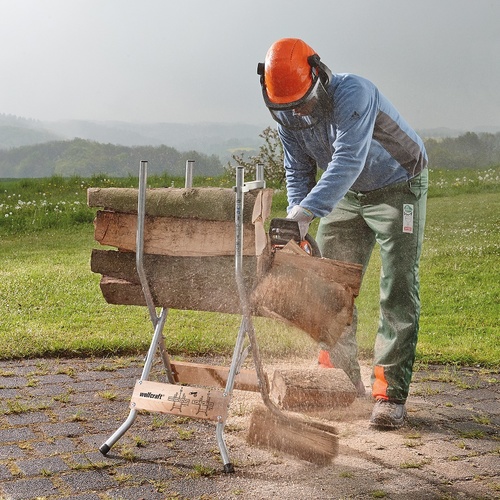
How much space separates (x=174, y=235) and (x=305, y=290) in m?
0.62

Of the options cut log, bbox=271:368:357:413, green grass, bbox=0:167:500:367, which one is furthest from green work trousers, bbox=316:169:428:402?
green grass, bbox=0:167:500:367

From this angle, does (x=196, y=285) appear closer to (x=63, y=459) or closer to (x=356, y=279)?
(x=356, y=279)

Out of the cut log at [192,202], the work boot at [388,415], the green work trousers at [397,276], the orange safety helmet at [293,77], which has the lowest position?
the work boot at [388,415]

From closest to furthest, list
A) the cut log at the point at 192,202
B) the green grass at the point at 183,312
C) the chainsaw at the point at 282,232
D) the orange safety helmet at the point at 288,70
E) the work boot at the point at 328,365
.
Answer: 1. the cut log at the point at 192,202
2. the chainsaw at the point at 282,232
3. the orange safety helmet at the point at 288,70
4. the work boot at the point at 328,365
5. the green grass at the point at 183,312

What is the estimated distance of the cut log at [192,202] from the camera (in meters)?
3.44

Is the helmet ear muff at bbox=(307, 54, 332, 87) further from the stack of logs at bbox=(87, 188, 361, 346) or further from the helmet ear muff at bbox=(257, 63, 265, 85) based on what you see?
the stack of logs at bbox=(87, 188, 361, 346)

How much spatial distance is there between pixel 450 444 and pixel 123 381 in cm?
205

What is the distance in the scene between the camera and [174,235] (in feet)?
11.7

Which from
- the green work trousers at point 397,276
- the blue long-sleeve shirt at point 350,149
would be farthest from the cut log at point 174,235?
the green work trousers at point 397,276

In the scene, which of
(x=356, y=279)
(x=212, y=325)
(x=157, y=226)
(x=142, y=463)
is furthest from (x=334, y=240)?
(x=212, y=325)

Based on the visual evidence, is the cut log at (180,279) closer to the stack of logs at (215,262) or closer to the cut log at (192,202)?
the stack of logs at (215,262)

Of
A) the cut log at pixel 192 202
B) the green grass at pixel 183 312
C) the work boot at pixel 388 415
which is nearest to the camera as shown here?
the cut log at pixel 192 202

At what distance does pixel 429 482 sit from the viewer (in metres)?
3.54

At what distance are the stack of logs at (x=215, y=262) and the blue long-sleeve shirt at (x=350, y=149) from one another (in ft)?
1.31
